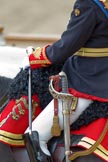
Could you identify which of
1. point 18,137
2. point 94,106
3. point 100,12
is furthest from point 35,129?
point 100,12

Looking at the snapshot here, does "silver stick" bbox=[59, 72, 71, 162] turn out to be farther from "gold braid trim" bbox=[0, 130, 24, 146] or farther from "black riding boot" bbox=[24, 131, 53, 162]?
"gold braid trim" bbox=[0, 130, 24, 146]

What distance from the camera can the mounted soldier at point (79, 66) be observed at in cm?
198

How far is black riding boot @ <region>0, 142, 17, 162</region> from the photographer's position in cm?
218

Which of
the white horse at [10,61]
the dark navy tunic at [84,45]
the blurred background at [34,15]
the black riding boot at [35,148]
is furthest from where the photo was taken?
the blurred background at [34,15]

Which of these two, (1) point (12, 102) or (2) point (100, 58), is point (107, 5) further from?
(1) point (12, 102)

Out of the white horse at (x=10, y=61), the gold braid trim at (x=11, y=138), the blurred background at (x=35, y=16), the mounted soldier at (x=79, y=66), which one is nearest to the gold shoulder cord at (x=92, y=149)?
the mounted soldier at (x=79, y=66)

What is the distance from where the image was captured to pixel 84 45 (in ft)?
6.76

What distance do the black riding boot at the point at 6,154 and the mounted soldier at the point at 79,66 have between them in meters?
0.04

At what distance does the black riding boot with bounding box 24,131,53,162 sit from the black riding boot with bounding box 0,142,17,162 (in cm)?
11

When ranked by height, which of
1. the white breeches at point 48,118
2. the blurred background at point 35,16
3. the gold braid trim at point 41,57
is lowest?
the blurred background at point 35,16

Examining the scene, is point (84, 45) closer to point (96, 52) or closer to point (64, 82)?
point (96, 52)

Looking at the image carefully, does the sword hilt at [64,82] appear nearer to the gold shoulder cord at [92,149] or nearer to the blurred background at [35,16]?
the gold shoulder cord at [92,149]

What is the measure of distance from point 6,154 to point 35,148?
0.15m

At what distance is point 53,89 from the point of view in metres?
2.02
